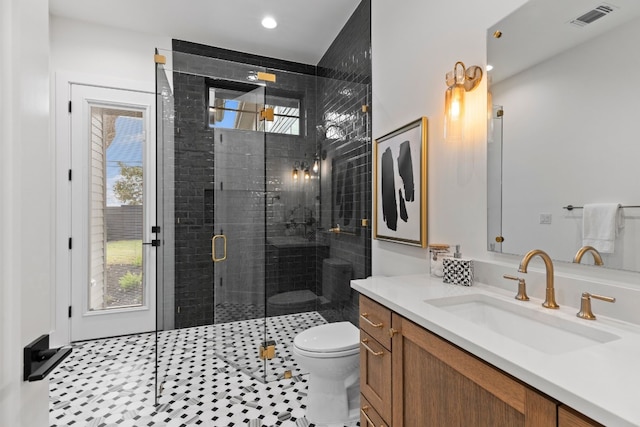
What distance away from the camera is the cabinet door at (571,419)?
1.91 feet

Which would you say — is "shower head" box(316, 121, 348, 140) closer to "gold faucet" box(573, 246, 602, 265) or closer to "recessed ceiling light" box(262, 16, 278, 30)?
"recessed ceiling light" box(262, 16, 278, 30)

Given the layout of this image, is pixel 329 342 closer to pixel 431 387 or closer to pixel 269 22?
pixel 431 387

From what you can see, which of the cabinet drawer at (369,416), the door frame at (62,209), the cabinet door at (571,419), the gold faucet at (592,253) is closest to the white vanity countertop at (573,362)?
the cabinet door at (571,419)

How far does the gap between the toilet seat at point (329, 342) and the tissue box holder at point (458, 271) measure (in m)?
0.71

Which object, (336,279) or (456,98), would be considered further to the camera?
(336,279)

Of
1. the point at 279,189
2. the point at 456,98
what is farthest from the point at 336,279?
the point at 456,98

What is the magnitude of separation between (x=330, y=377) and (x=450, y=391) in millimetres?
1064

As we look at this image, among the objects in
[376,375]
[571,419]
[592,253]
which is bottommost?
[376,375]

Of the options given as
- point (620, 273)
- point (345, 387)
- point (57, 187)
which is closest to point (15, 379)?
point (620, 273)

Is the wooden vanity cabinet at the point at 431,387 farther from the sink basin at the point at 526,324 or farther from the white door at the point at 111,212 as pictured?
the white door at the point at 111,212

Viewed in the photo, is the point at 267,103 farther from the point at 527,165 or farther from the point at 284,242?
the point at 527,165

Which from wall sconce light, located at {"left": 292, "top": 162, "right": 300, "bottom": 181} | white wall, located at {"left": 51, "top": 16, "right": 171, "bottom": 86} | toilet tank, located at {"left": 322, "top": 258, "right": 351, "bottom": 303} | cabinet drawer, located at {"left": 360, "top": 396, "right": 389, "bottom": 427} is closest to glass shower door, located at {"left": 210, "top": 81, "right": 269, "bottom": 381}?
wall sconce light, located at {"left": 292, "top": 162, "right": 300, "bottom": 181}

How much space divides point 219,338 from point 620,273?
2698 mm

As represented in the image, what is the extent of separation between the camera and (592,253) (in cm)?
106
